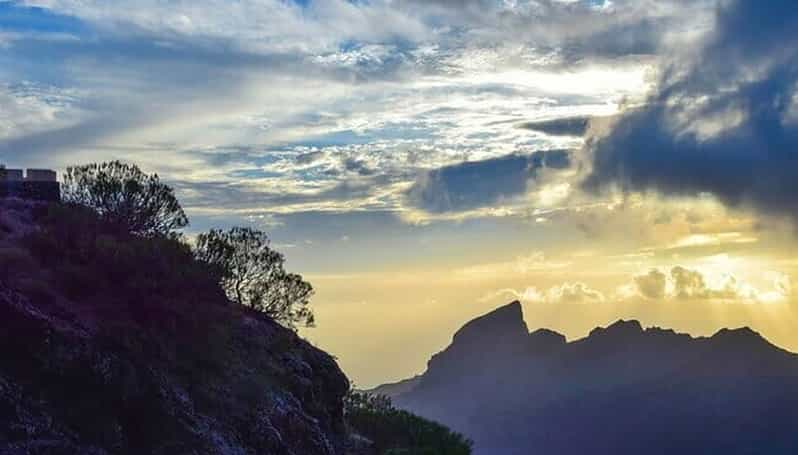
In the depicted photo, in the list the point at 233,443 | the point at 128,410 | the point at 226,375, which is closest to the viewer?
the point at 128,410

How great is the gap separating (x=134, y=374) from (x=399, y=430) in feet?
106

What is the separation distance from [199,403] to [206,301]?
6940 millimetres

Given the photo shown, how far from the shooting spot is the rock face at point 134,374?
27.6 m

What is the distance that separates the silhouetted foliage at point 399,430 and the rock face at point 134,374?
14.5 m

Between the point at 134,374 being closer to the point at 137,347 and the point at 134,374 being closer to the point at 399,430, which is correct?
the point at 137,347

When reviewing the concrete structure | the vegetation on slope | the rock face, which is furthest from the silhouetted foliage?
the concrete structure

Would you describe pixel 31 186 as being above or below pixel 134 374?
Result: above

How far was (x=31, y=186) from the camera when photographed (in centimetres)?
4544

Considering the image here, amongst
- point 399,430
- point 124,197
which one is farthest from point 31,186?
point 399,430

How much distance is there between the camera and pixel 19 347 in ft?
92.8

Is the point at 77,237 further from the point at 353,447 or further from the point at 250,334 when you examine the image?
the point at 353,447

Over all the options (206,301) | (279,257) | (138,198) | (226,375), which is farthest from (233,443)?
(279,257)

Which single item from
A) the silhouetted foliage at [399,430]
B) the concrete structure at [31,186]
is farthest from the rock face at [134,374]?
the silhouetted foliage at [399,430]

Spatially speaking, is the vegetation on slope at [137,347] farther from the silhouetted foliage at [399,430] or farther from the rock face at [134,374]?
the silhouetted foliage at [399,430]
